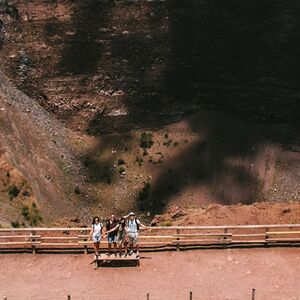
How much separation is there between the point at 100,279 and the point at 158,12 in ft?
130

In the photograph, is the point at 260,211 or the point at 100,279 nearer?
the point at 100,279

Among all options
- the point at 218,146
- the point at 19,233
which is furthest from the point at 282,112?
the point at 19,233

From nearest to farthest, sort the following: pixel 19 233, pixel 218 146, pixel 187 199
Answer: pixel 19 233 → pixel 187 199 → pixel 218 146

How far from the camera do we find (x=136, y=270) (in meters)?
26.6

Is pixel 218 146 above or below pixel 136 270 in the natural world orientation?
above

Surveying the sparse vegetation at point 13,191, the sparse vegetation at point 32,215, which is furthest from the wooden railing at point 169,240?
the sparse vegetation at point 13,191

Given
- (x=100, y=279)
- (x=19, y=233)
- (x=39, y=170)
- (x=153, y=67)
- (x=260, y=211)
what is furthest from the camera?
(x=153, y=67)

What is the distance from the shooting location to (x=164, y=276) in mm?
26188

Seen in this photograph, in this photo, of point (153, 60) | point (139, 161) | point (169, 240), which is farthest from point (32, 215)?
point (153, 60)

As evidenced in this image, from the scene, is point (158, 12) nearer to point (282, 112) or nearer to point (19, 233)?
point (282, 112)

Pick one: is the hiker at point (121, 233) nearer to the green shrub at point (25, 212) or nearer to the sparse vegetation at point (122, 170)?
the green shrub at point (25, 212)

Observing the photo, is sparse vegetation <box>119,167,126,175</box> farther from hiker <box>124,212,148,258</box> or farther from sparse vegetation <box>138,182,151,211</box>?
hiker <box>124,212,148,258</box>

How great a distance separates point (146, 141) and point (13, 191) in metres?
19.1

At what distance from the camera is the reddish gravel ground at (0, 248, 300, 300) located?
2495cm
